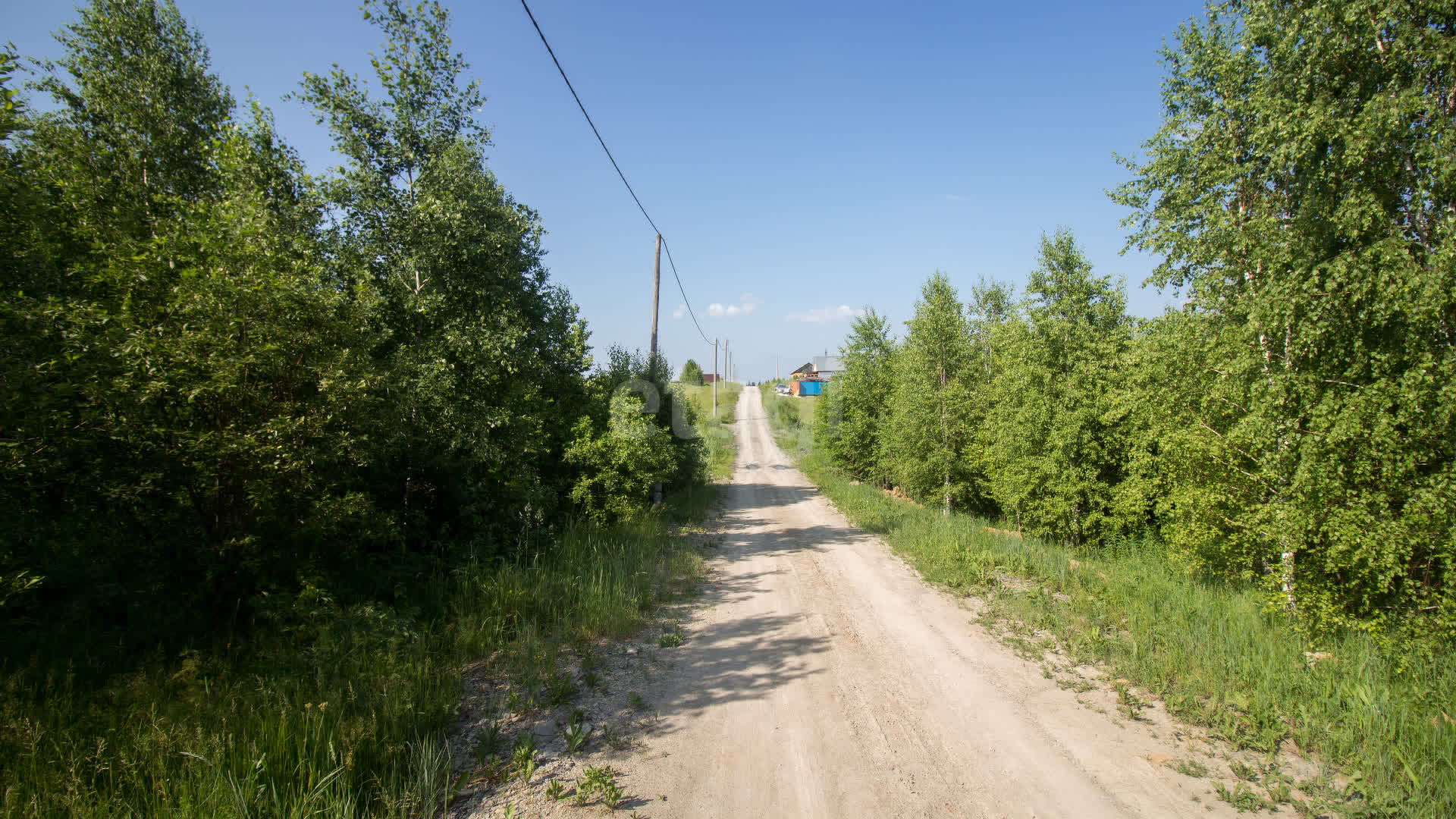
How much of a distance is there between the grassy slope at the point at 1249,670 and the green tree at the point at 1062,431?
7.46 ft

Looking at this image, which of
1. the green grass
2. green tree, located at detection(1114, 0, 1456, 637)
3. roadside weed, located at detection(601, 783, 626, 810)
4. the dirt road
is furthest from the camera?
the green grass

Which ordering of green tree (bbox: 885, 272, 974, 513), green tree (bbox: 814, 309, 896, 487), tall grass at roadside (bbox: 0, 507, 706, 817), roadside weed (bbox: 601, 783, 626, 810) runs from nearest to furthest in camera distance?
tall grass at roadside (bbox: 0, 507, 706, 817)
roadside weed (bbox: 601, 783, 626, 810)
green tree (bbox: 885, 272, 974, 513)
green tree (bbox: 814, 309, 896, 487)

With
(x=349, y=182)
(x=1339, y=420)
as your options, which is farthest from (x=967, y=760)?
(x=349, y=182)

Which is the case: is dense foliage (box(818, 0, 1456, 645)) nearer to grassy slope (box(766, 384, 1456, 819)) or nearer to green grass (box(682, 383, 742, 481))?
grassy slope (box(766, 384, 1456, 819))

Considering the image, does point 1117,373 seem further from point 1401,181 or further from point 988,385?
point 1401,181

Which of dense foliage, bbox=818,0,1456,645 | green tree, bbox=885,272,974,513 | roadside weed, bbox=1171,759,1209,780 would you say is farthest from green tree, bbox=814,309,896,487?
roadside weed, bbox=1171,759,1209,780

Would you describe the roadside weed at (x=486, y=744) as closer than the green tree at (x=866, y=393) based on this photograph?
Yes

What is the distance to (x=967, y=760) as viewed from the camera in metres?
3.89

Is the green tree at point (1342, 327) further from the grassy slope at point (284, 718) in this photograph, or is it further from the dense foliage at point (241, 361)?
the dense foliage at point (241, 361)

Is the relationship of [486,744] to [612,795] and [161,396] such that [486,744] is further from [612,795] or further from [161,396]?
[161,396]

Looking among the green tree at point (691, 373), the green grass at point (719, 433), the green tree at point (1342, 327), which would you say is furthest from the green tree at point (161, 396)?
the green tree at point (691, 373)

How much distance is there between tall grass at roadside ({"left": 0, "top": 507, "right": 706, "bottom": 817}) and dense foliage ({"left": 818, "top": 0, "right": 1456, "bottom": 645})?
Answer: 7574 mm

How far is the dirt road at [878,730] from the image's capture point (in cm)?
346

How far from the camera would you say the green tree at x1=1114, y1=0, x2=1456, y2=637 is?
479 cm
